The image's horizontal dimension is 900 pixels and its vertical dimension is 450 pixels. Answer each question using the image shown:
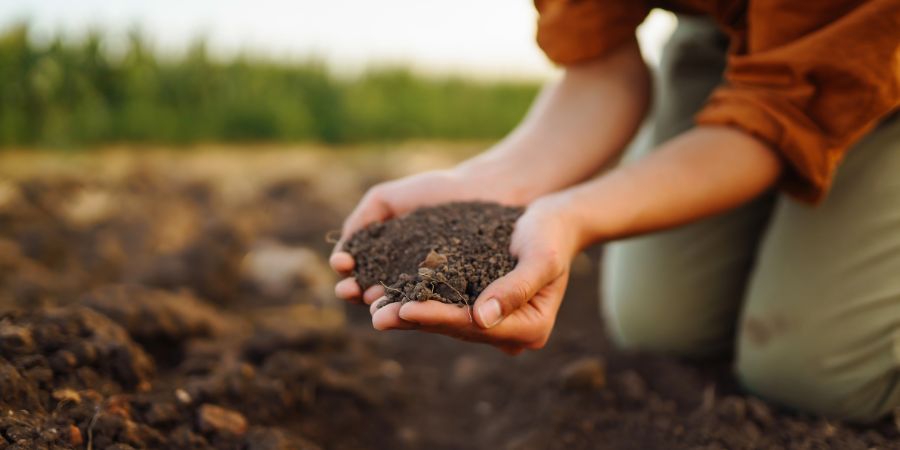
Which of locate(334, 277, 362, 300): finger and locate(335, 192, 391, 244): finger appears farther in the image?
locate(335, 192, 391, 244): finger

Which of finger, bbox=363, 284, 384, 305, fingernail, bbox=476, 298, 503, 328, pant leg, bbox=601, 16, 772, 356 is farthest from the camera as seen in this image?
pant leg, bbox=601, 16, 772, 356

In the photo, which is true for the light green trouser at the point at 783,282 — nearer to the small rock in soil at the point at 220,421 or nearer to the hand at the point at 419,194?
the hand at the point at 419,194

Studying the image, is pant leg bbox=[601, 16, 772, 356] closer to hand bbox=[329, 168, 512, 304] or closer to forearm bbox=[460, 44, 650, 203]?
forearm bbox=[460, 44, 650, 203]

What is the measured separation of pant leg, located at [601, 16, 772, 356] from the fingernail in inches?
42.8

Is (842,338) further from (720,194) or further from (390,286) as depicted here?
(390,286)

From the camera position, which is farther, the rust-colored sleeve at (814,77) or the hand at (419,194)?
the hand at (419,194)

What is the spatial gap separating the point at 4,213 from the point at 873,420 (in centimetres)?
274

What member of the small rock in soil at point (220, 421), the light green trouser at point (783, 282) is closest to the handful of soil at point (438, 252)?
the small rock in soil at point (220, 421)

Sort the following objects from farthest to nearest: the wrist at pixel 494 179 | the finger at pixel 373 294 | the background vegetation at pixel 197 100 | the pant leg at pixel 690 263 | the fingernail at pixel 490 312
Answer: the background vegetation at pixel 197 100, the pant leg at pixel 690 263, the wrist at pixel 494 179, the finger at pixel 373 294, the fingernail at pixel 490 312

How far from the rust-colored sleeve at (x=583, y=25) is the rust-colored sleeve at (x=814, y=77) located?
28cm

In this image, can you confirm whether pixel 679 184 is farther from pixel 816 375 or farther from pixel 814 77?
pixel 816 375

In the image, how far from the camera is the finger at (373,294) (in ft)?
3.92

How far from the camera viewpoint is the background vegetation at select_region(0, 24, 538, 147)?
3584 millimetres

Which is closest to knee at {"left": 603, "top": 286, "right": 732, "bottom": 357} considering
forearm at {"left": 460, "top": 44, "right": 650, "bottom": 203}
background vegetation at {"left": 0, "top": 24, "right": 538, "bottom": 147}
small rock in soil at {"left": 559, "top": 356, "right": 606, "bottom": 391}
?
small rock in soil at {"left": 559, "top": 356, "right": 606, "bottom": 391}
